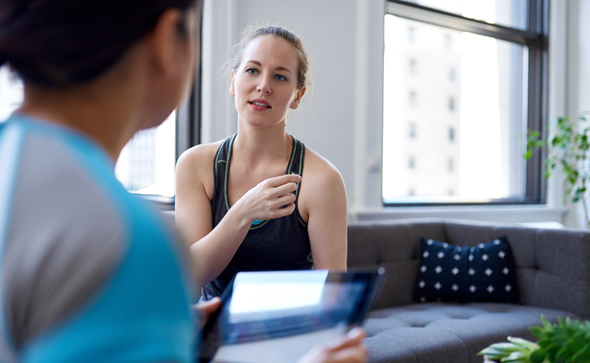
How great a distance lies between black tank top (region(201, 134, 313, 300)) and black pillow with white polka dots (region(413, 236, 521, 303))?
57.8 inches

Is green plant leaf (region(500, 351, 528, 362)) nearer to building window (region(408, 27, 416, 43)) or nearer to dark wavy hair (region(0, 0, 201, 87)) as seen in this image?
dark wavy hair (region(0, 0, 201, 87))

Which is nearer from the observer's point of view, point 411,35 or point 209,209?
point 209,209

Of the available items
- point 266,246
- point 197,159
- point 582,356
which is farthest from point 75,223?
point 197,159

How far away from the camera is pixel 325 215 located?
1423 millimetres

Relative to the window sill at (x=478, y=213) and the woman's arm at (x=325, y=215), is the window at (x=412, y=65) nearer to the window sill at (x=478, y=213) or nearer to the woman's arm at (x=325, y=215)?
the window sill at (x=478, y=213)

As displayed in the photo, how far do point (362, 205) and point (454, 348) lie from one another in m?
1.32

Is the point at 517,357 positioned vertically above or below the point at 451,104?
below

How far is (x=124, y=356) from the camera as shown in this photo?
29 centimetres

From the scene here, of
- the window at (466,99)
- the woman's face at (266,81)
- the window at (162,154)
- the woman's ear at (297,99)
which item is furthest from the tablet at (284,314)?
the window at (466,99)

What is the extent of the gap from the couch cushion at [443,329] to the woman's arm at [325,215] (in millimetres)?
614

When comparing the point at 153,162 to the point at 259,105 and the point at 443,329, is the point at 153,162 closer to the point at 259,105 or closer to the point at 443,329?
the point at 259,105

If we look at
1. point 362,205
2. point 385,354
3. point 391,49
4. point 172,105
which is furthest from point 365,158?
point 172,105

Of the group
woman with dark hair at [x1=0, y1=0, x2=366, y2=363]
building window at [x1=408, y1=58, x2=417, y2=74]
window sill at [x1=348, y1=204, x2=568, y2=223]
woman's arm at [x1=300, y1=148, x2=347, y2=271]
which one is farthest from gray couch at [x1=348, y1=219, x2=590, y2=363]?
woman with dark hair at [x1=0, y1=0, x2=366, y2=363]

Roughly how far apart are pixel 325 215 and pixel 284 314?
794 mm
